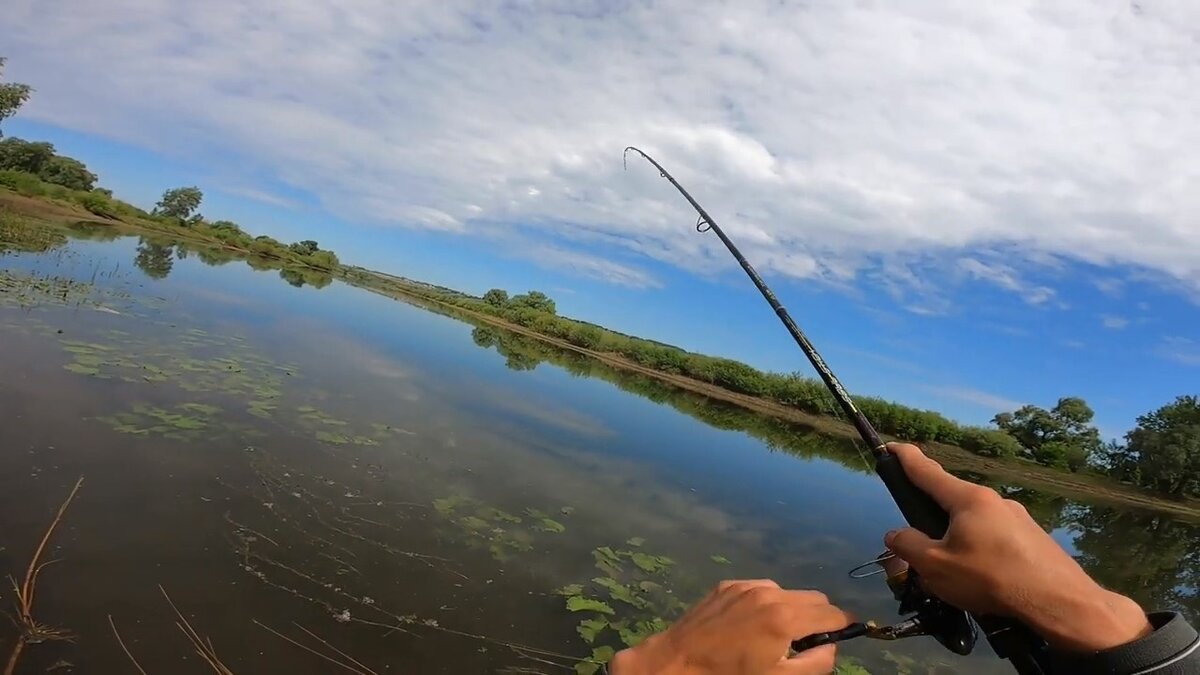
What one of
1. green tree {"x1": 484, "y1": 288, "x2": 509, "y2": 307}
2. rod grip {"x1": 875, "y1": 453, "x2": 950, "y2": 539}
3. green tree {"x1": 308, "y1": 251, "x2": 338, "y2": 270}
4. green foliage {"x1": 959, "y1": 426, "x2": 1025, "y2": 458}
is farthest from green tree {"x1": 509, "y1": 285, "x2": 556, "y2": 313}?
rod grip {"x1": 875, "y1": 453, "x2": 950, "y2": 539}

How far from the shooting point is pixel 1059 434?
161 feet

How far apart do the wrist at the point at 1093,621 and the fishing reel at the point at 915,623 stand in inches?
8.0

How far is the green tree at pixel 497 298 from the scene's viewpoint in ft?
282

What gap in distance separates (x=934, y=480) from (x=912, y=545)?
178 mm

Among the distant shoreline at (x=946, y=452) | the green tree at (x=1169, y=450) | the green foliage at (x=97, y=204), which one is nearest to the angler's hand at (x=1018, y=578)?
the distant shoreline at (x=946, y=452)

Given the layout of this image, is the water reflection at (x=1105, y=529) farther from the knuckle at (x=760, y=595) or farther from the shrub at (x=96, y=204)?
the shrub at (x=96, y=204)

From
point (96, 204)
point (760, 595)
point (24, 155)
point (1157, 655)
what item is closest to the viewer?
point (1157, 655)

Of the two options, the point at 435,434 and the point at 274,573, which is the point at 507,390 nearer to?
the point at 435,434

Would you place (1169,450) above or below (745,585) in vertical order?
above

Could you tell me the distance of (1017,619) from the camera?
1.15m

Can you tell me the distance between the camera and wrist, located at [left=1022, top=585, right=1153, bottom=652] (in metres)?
1.02

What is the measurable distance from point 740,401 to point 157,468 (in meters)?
44.8

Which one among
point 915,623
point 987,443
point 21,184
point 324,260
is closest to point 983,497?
point 915,623

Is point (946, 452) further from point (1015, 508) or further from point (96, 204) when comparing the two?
point (96, 204)
